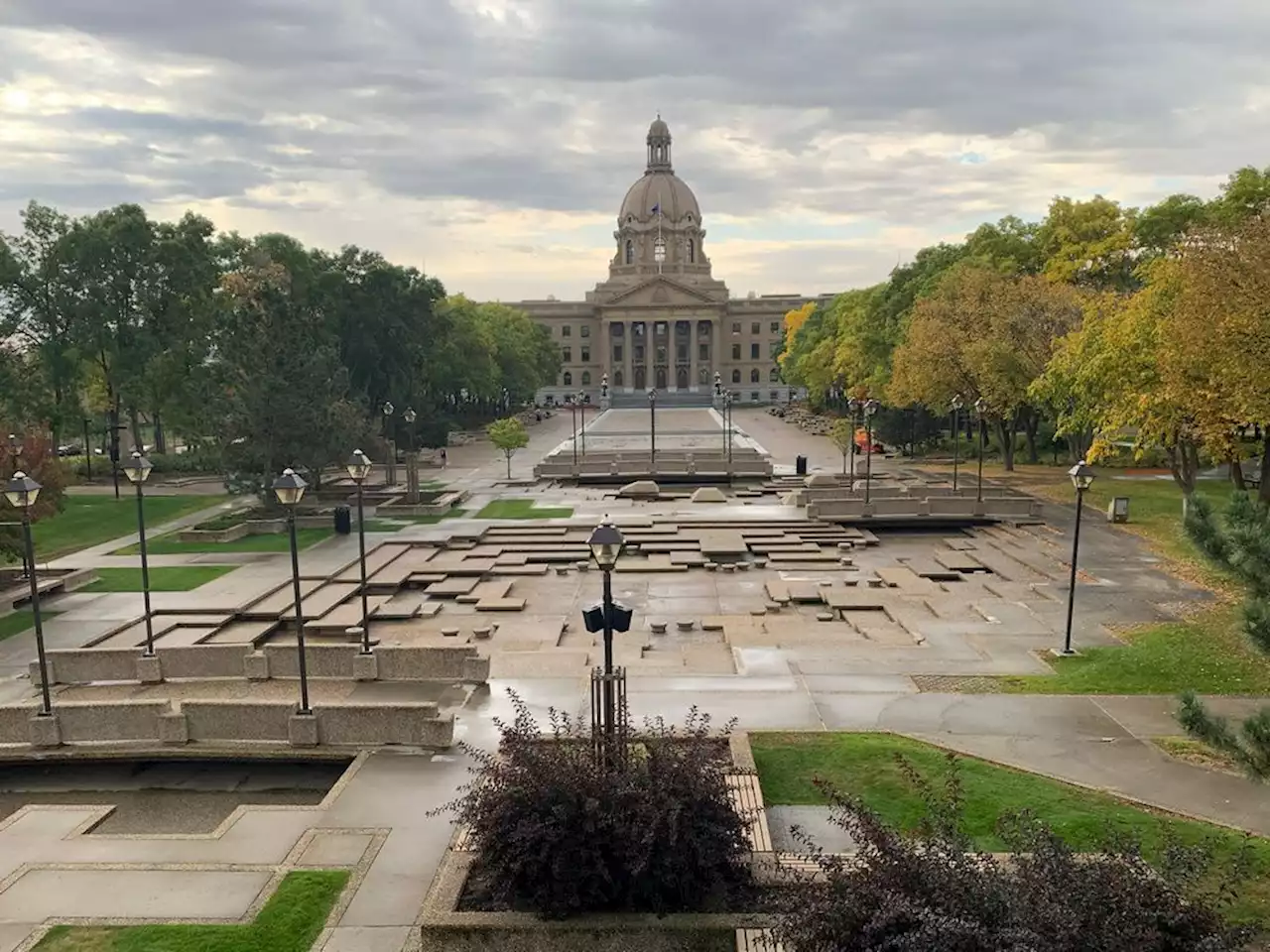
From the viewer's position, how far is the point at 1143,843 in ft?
30.9

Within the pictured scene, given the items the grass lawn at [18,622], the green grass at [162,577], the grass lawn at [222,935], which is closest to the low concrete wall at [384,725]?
the grass lawn at [222,935]

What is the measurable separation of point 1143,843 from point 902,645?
27.0 ft

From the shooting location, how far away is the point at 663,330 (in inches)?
5546

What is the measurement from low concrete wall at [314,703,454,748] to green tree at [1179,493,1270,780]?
8.82 m

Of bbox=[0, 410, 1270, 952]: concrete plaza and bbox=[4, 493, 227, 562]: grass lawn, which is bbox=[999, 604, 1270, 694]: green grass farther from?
bbox=[4, 493, 227, 562]: grass lawn

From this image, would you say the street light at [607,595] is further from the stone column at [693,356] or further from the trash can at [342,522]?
the stone column at [693,356]

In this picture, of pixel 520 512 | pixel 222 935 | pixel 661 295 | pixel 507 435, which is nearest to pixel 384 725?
pixel 222 935

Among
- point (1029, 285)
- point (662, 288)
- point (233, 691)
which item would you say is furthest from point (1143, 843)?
point (662, 288)

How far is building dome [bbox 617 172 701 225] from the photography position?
507ft

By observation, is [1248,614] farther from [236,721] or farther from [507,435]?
[507,435]

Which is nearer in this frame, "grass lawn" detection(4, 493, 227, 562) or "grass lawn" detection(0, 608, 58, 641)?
"grass lawn" detection(0, 608, 58, 641)

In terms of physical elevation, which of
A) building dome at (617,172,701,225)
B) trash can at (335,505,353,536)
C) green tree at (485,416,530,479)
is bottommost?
trash can at (335,505,353,536)

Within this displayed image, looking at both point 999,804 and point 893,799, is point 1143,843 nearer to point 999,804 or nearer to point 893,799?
point 999,804

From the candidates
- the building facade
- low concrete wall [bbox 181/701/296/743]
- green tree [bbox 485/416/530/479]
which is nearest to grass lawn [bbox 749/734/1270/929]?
low concrete wall [bbox 181/701/296/743]
